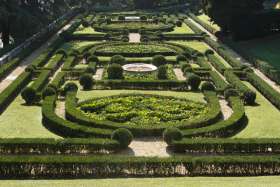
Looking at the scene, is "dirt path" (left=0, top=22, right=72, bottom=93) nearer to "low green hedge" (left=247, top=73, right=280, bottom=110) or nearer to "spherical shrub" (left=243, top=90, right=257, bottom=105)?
"spherical shrub" (left=243, top=90, right=257, bottom=105)

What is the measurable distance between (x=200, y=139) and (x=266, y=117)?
17.8ft

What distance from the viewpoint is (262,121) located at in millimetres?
21672

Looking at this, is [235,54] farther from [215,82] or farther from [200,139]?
[200,139]

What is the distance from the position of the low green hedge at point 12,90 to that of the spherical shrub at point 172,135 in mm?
8817

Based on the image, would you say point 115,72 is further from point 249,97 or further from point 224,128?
point 224,128

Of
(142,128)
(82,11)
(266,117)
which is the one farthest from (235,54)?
(82,11)

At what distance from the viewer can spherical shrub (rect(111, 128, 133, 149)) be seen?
18.1 m

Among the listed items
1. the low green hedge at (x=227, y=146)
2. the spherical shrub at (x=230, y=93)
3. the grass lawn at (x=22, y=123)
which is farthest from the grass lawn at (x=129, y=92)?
the low green hedge at (x=227, y=146)

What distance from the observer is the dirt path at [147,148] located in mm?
18047

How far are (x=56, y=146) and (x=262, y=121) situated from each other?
9797 mm

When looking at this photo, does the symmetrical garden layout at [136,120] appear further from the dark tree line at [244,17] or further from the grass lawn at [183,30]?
the grass lawn at [183,30]

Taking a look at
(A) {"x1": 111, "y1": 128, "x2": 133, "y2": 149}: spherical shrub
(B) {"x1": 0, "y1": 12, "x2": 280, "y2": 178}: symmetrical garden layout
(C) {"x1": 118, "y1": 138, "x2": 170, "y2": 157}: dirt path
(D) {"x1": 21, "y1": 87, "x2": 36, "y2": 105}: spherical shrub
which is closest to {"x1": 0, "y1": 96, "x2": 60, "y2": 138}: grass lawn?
(B) {"x1": 0, "y1": 12, "x2": 280, "y2": 178}: symmetrical garden layout

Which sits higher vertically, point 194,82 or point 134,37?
point 194,82

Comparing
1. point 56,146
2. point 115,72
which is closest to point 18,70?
point 115,72
